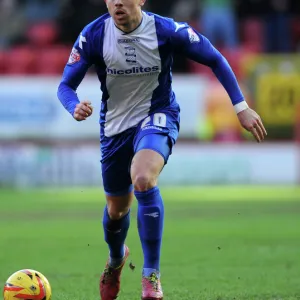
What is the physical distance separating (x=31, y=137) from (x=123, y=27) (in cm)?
1546

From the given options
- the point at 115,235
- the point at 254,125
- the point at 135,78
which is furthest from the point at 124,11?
the point at 115,235

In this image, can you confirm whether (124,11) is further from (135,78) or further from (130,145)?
(130,145)

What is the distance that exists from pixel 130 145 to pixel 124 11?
0.99 m

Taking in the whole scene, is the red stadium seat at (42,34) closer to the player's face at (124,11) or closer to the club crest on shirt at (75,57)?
the club crest on shirt at (75,57)

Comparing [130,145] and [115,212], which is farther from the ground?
[130,145]

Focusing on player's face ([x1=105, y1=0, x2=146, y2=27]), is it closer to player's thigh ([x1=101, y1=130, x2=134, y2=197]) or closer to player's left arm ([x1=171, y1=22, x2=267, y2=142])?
player's left arm ([x1=171, y1=22, x2=267, y2=142])

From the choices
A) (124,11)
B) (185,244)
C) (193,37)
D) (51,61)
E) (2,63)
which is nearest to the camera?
(124,11)

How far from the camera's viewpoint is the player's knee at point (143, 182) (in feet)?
21.7

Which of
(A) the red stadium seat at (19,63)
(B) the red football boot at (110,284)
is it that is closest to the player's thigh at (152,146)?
(B) the red football boot at (110,284)

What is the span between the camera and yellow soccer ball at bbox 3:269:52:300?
21.5ft

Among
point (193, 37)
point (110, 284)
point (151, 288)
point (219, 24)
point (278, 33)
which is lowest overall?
point (110, 284)

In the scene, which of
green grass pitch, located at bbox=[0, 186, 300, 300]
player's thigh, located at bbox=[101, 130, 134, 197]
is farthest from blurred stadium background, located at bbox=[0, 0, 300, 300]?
player's thigh, located at bbox=[101, 130, 134, 197]

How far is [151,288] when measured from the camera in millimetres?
6562

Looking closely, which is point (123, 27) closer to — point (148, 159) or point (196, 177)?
point (148, 159)
